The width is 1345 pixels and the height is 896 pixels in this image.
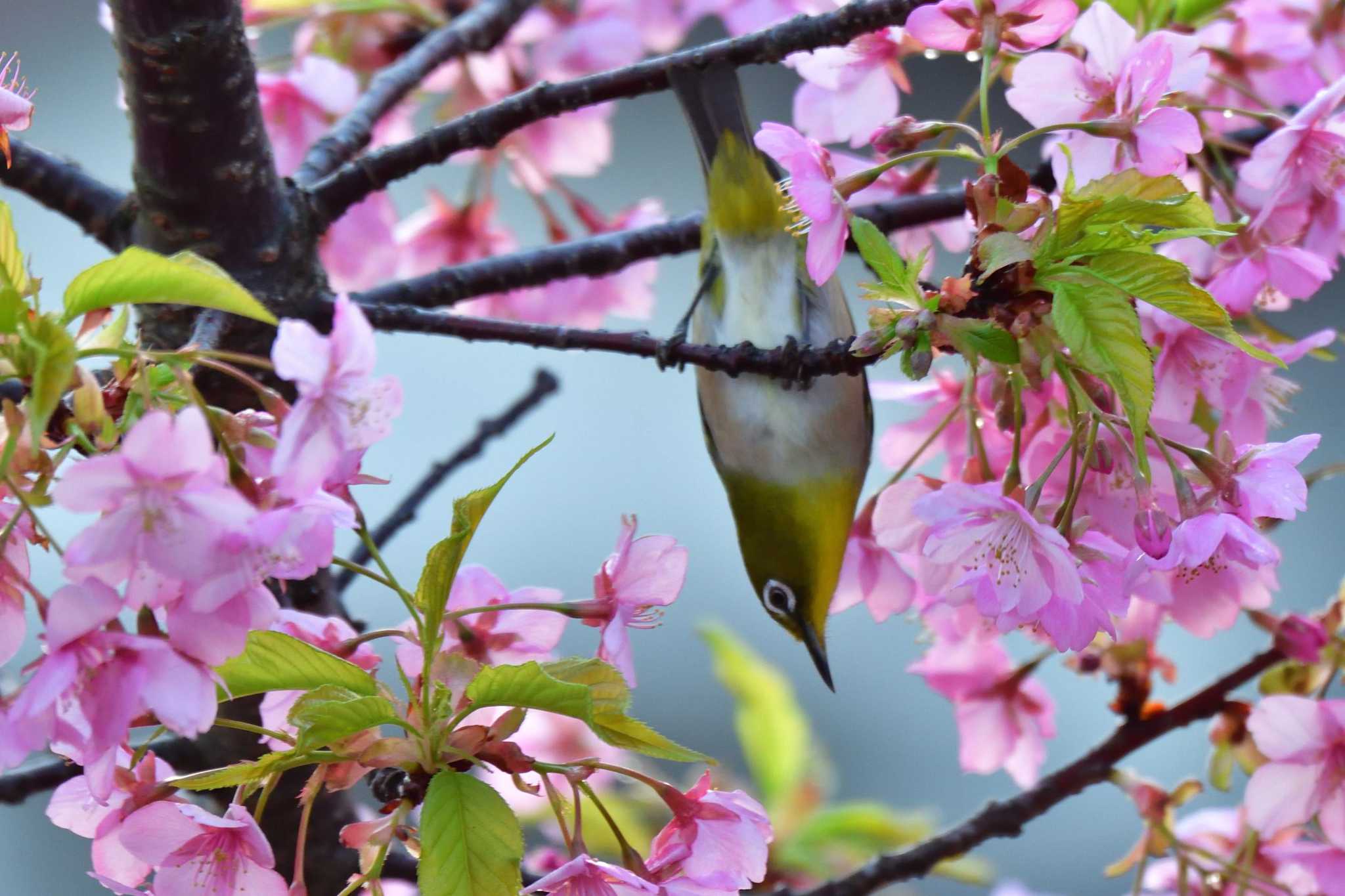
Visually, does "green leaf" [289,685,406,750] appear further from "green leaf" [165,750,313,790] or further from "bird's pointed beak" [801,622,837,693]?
"bird's pointed beak" [801,622,837,693]

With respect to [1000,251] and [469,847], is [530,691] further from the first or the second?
[1000,251]

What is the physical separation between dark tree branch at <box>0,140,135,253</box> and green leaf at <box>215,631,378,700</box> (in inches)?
19.7

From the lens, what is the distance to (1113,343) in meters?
0.72

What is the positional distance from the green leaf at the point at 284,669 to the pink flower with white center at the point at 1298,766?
700 millimetres

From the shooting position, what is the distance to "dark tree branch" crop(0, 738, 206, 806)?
108 cm

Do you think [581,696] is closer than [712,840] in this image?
Yes

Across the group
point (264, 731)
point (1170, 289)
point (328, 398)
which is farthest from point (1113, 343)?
point (264, 731)

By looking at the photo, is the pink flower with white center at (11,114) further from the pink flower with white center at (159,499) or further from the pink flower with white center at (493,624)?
the pink flower with white center at (493,624)

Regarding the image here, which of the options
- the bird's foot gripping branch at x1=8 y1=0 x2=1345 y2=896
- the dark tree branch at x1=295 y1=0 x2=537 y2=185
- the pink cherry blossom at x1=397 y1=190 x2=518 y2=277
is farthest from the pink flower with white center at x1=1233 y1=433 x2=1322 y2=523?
the pink cherry blossom at x1=397 y1=190 x2=518 y2=277

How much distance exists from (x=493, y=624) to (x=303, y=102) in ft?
2.69

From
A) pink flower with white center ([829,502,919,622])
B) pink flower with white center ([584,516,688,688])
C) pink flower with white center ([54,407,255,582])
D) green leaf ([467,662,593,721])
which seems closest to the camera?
pink flower with white center ([54,407,255,582])

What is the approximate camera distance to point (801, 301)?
1.42 metres

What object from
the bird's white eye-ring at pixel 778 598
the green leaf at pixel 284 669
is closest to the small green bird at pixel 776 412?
the bird's white eye-ring at pixel 778 598

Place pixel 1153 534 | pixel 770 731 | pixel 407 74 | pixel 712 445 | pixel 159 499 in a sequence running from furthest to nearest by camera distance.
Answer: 1. pixel 770 731
2. pixel 712 445
3. pixel 407 74
4. pixel 1153 534
5. pixel 159 499
